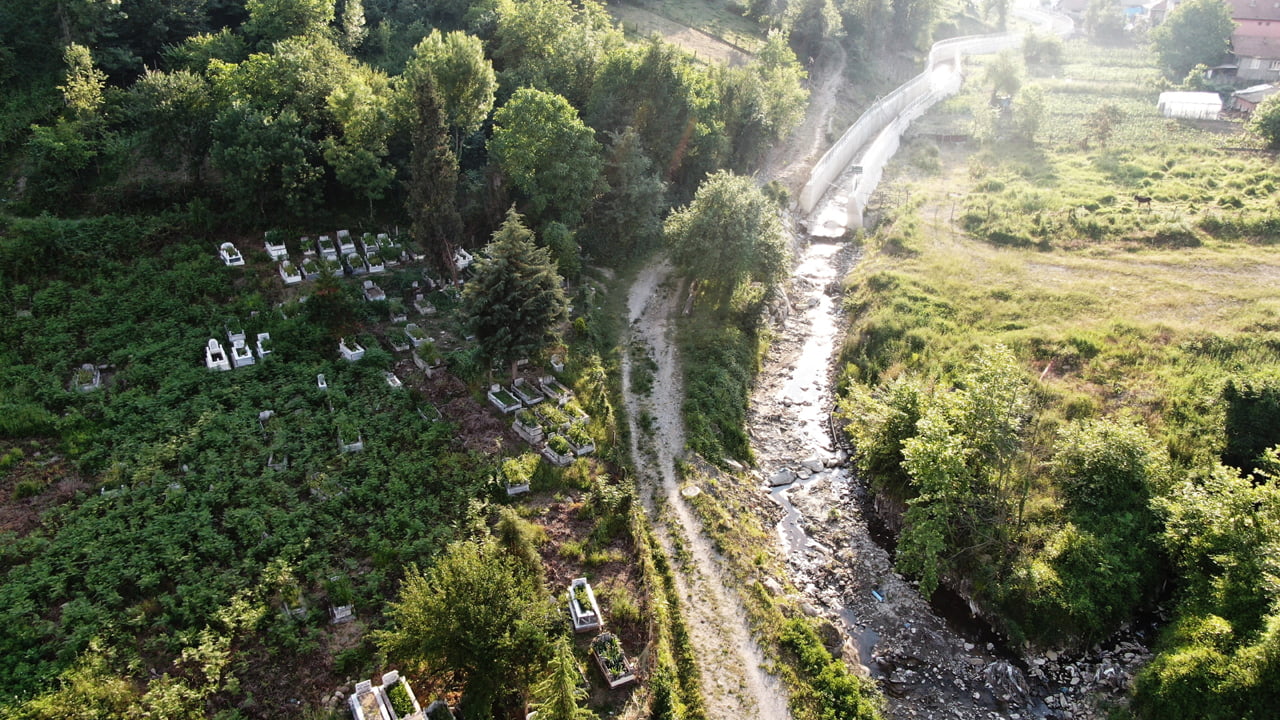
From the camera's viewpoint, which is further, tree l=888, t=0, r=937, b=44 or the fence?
tree l=888, t=0, r=937, b=44

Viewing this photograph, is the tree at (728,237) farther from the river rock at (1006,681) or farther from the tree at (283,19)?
the tree at (283,19)

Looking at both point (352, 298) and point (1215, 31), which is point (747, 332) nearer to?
point (352, 298)

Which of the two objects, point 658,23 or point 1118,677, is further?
point 658,23

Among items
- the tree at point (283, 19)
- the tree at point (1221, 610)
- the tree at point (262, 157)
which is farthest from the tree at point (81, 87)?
the tree at point (1221, 610)

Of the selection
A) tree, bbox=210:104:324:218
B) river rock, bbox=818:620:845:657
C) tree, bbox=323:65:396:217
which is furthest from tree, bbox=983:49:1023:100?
river rock, bbox=818:620:845:657

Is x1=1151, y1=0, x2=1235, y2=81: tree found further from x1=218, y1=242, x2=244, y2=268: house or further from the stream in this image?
x1=218, y1=242, x2=244, y2=268: house

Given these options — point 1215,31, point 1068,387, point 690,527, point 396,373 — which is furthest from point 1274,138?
point 396,373
